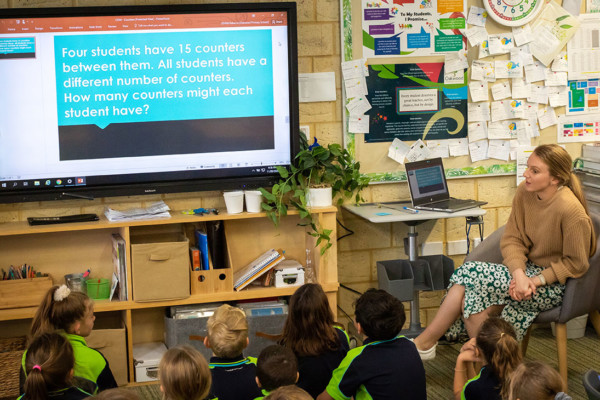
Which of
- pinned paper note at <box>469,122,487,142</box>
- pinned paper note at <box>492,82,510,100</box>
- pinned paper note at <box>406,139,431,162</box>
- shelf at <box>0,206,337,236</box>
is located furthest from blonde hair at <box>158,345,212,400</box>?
pinned paper note at <box>492,82,510,100</box>

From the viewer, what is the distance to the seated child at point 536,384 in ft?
7.11

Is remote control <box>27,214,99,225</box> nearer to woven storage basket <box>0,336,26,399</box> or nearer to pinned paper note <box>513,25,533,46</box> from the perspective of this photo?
Answer: woven storage basket <box>0,336,26,399</box>

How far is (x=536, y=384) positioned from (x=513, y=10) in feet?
8.74

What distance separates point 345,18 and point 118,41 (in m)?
1.17

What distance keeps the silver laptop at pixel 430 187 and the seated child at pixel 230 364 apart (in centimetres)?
161

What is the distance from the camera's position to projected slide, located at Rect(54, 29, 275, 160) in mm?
3840

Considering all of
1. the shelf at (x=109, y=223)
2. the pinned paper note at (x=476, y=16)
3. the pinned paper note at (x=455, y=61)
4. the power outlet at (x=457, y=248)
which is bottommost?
the power outlet at (x=457, y=248)

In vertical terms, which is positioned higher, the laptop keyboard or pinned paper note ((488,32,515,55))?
pinned paper note ((488,32,515,55))

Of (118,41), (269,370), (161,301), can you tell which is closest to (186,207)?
(161,301)

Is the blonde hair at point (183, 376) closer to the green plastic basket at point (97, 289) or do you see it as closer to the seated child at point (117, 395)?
the seated child at point (117, 395)

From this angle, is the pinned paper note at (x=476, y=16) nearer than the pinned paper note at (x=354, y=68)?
No

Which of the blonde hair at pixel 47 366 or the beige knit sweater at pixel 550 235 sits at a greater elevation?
the beige knit sweater at pixel 550 235

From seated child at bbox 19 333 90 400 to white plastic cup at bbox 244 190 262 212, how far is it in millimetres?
1586

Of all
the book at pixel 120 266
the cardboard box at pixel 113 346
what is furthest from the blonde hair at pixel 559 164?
the cardboard box at pixel 113 346
